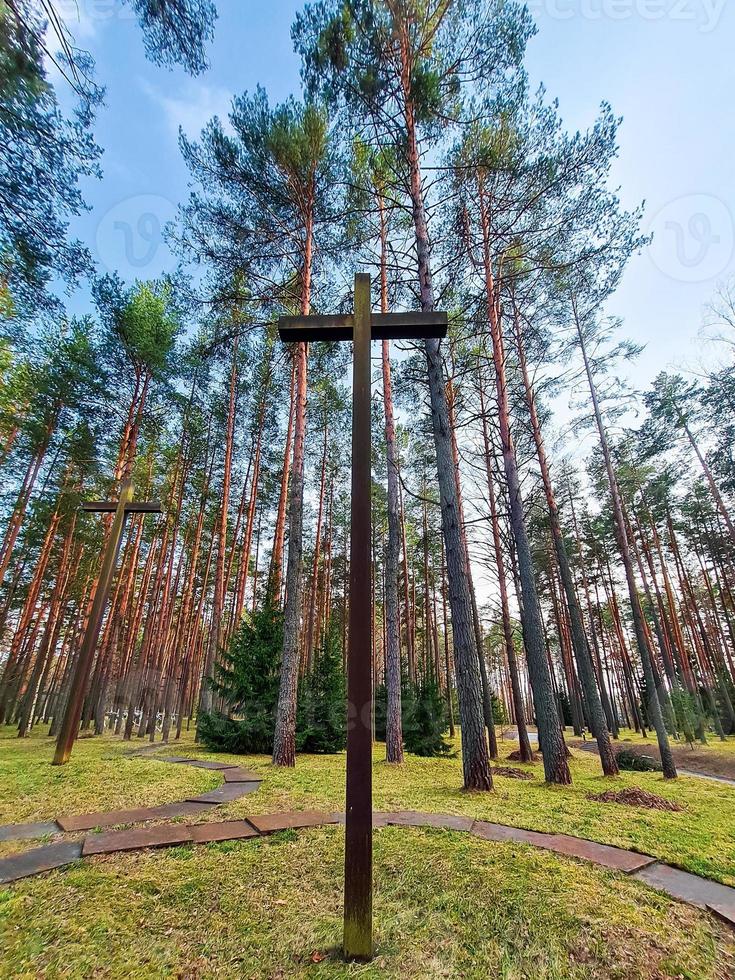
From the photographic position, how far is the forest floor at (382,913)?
1.50m

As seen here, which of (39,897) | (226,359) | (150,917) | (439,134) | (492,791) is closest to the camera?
(150,917)

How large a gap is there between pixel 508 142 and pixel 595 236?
2118 millimetres

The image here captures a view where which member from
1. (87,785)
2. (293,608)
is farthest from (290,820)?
(293,608)

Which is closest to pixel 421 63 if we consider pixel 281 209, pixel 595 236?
pixel 281 209

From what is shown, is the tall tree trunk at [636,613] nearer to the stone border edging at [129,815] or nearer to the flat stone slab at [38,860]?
the stone border edging at [129,815]

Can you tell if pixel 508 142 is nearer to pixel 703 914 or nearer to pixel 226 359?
pixel 226 359

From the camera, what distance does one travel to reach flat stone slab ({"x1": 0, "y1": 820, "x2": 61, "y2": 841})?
2719mm

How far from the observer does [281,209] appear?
324 inches

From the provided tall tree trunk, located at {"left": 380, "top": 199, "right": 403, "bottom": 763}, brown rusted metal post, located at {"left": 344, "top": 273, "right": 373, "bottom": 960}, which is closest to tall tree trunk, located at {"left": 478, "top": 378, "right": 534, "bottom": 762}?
tall tree trunk, located at {"left": 380, "top": 199, "right": 403, "bottom": 763}

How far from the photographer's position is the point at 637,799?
4.81 m

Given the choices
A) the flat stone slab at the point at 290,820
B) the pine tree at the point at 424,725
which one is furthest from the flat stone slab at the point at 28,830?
the pine tree at the point at 424,725

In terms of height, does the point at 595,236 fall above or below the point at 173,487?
above

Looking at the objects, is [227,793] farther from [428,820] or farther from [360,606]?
[360,606]

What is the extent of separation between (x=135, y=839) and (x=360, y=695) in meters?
2.16
